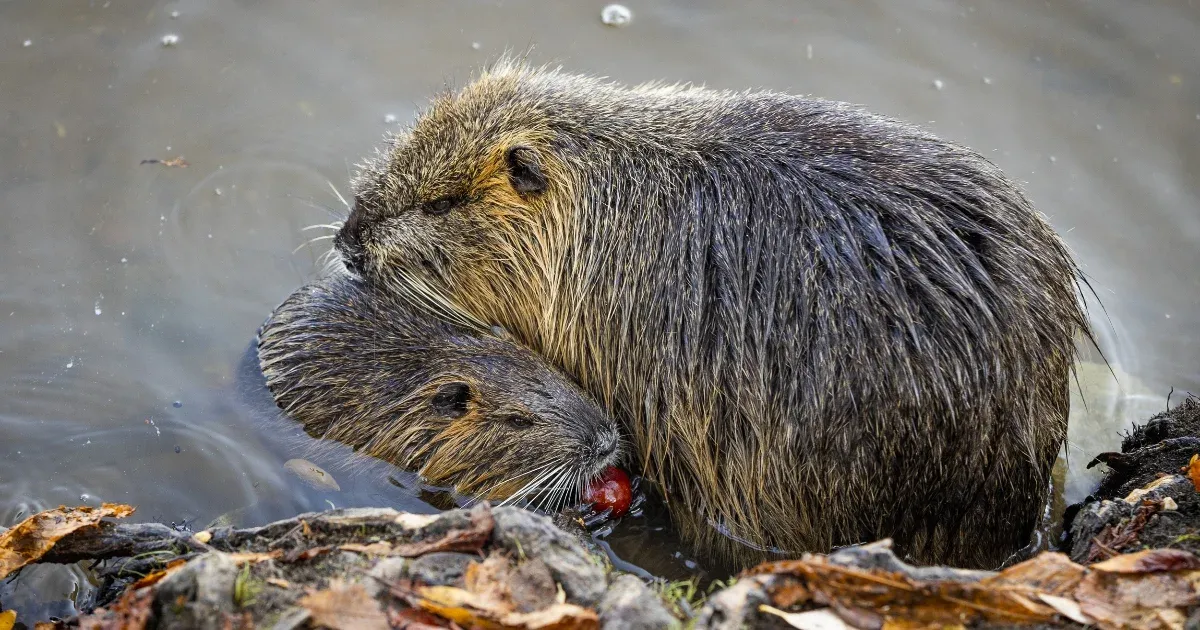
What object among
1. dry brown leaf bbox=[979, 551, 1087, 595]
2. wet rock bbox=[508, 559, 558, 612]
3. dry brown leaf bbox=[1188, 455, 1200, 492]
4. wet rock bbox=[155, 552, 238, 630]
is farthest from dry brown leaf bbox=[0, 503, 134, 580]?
dry brown leaf bbox=[1188, 455, 1200, 492]

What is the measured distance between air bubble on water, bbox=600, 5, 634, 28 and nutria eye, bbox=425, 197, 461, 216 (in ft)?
6.52

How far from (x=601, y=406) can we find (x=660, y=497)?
1.20 ft

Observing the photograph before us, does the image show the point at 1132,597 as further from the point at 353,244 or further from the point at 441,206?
the point at 353,244

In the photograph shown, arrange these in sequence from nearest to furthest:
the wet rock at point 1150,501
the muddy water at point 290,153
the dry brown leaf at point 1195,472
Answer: the wet rock at point 1150,501, the dry brown leaf at point 1195,472, the muddy water at point 290,153

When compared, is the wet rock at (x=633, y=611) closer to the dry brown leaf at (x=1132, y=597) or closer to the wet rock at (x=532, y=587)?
the wet rock at (x=532, y=587)

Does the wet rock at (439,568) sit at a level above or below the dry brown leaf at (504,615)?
above

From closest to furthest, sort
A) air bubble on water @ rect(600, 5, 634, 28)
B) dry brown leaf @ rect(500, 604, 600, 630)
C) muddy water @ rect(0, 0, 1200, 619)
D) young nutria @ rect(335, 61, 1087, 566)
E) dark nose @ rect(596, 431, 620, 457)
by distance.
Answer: dry brown leaf @ rect(500, 604, 600, 630)
young nutria @ rect(335, 61, 1087, 566)
dark nose @ rect(596, 431, 620, 457)
muddy water @ rect(0, 0, 1200, 619)
air bubble on water @ rect(600, 5, 634, 28)

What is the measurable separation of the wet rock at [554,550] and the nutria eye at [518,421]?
4.11ft

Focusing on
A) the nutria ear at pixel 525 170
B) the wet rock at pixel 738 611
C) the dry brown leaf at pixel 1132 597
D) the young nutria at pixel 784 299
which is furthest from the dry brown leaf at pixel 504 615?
the nutria ear at pixel 525 170

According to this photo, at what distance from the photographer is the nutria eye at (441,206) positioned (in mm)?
3514

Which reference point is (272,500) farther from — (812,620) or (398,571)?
(812,620)

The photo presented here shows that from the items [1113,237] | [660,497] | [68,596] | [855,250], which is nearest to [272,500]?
[68,596]

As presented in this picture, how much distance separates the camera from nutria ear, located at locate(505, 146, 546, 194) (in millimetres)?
3334

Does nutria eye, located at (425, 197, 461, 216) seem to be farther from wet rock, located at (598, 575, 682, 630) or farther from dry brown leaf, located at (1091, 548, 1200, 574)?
dry brown leaf, located at (1091, 548, 1200, 574)
